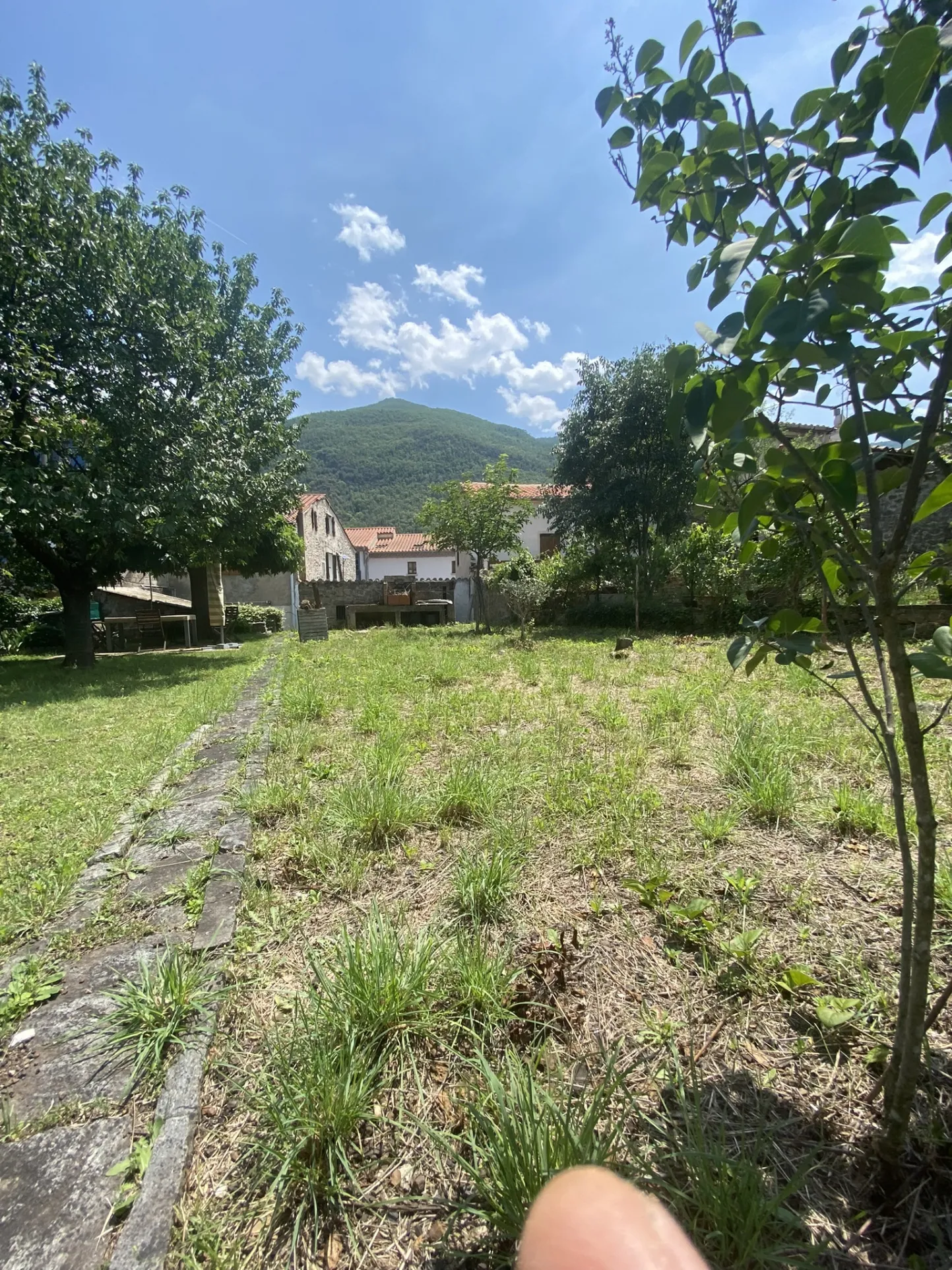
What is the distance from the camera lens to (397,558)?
36.0 metres

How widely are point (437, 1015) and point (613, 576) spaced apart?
42.5 feet

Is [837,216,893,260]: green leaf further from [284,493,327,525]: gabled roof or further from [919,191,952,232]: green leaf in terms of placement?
[284,493,327,525]: gabled roof

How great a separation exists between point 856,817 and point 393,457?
57.9 meters

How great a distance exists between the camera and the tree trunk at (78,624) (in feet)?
29.3

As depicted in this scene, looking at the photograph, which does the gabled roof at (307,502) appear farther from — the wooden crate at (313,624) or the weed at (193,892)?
the weed at (193,892)

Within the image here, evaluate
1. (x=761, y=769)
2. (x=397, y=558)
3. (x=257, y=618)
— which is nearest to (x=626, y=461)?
(x=761, y=769)

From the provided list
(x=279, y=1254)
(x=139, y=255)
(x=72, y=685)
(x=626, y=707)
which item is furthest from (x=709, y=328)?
(x=139, y=255)

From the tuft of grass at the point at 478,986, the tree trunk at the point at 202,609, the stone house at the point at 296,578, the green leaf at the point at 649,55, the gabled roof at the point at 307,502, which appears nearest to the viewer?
the green leaf at the point at 649,55

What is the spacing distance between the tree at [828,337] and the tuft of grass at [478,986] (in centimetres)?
79

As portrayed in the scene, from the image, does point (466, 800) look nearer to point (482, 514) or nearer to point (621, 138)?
point (621, 138)

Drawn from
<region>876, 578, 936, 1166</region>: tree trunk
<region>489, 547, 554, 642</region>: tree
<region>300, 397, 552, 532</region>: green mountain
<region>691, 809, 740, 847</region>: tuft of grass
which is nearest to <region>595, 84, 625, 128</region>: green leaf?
<region>876, 578, 936, 1166</region>: tree trunk

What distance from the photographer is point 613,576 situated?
13.6 m

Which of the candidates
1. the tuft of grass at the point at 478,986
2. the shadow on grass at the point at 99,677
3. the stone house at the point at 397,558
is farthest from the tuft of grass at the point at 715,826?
the stone house at the point at 397,558

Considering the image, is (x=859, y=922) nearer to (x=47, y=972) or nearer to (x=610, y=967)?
(x=610, y=967)
